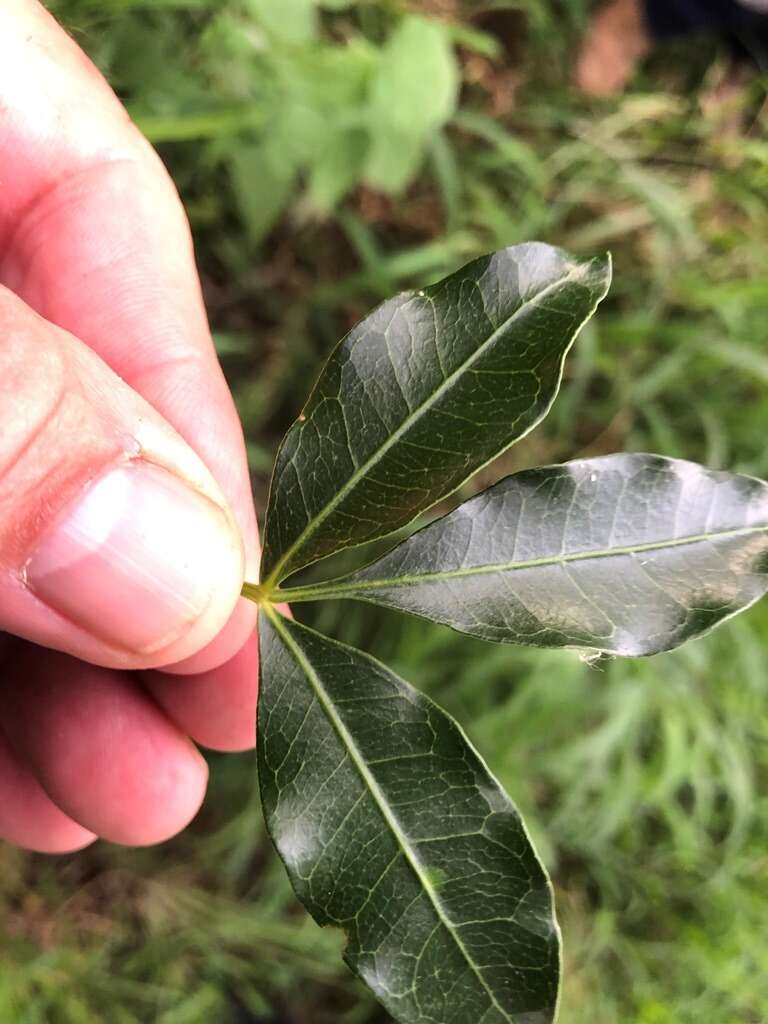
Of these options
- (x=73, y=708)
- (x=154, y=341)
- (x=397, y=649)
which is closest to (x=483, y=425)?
(x=154, y=341)

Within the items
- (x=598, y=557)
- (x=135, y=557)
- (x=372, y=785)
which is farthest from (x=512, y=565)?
(x=135, y=557)

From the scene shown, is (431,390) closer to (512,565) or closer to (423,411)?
→ (423,411)

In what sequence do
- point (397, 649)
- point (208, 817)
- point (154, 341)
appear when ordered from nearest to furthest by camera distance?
point (154, 341)
point (397, 649)
point (208, 817)

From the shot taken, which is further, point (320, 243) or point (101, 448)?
point (320, 243)

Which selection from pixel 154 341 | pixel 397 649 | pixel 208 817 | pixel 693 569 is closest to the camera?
pixel 693 569

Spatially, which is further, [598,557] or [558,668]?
[558,668]

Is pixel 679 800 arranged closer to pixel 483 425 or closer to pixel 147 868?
pixel 147 868

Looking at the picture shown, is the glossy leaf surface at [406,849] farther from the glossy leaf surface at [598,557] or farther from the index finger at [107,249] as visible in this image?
the index finger at [107,249]
